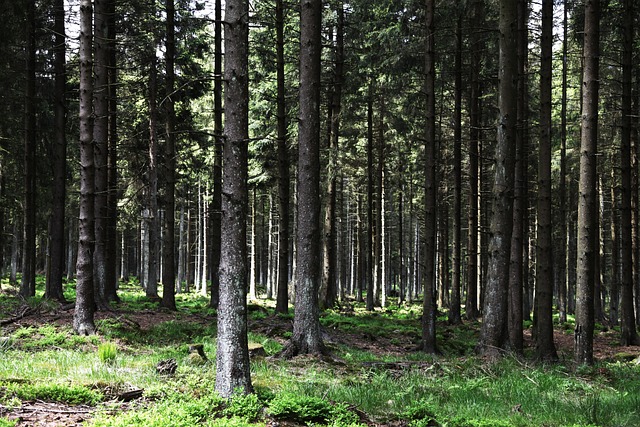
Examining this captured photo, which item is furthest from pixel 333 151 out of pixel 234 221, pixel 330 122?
pixel 234 221

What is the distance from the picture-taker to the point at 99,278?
14.7 meters

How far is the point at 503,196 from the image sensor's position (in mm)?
11555

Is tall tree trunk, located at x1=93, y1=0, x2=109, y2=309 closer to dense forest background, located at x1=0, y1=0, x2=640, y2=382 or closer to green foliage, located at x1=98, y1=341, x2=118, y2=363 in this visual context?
dense forest background, located at x1=0, y1=0, x2=640, y2=382

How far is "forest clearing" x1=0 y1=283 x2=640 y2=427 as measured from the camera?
5.76 m

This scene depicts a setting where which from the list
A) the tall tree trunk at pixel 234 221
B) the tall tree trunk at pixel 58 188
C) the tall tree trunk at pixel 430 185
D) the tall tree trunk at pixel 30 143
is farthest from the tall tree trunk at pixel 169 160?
the tall tree trunk at pixel 234 221

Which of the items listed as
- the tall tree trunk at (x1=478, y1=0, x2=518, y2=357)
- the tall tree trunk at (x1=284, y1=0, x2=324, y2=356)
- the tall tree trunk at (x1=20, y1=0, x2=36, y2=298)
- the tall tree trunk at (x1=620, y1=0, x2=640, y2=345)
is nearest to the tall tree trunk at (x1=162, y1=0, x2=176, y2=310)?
the tall tree trunk at (x1=20, y1=0, x2=36, y2=298)

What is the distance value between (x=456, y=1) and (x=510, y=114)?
19.0ft

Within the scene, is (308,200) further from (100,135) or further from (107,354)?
(100,135)

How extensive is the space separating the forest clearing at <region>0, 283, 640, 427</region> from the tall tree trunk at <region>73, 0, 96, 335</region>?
0.52 metres

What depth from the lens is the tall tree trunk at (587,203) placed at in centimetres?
1063

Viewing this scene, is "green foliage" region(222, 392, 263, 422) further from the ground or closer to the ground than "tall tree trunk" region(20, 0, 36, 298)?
closer to the ground

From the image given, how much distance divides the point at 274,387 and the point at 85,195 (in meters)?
6.37

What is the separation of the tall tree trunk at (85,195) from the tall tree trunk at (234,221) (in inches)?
224

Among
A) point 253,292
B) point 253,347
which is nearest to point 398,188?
point 253,292
